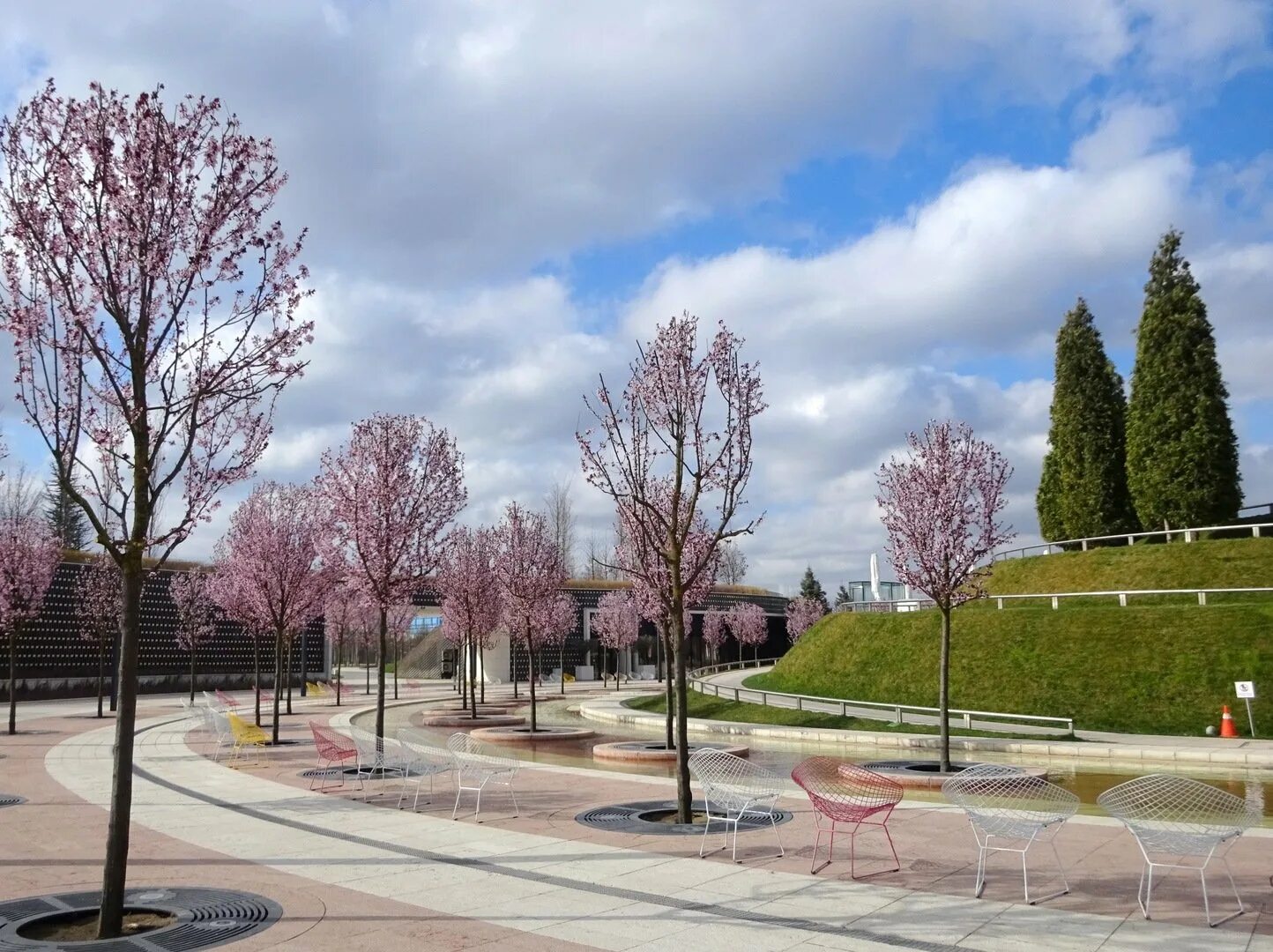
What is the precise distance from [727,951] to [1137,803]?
391 centimetres

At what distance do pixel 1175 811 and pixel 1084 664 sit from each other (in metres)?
18.1

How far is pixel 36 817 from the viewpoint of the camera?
11.4 metres

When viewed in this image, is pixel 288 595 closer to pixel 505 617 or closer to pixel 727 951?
pixel 505 617

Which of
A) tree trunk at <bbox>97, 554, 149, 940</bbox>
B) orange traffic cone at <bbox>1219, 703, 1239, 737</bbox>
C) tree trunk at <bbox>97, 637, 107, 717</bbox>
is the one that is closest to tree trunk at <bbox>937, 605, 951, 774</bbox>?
orange traffic cone at <bbox>1219, 703, 1239, 737</bbox>

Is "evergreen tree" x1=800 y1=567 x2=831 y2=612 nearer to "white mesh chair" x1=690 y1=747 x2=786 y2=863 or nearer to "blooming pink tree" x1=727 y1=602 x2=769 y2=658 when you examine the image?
"blooming pink tree" x1=727 y1=602 x2=769 y2=658

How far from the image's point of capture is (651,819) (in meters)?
11.0

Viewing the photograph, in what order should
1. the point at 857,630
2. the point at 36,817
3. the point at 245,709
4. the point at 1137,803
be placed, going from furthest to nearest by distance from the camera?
the point at 857,630 < the point at 245,709 < the point at 36,817 < the point at 1137,803

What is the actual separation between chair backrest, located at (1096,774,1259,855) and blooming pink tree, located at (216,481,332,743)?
1524cm

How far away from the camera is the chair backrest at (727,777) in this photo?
9398 mm

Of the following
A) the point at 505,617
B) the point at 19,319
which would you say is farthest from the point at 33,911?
the point at 505,617

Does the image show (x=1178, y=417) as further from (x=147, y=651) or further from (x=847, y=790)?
(x=147, y=651)

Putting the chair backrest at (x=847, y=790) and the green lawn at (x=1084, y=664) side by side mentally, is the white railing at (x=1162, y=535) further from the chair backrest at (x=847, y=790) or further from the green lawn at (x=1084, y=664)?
the chair backrest at (x=847, y=790)

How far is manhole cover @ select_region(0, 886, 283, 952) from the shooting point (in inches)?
255

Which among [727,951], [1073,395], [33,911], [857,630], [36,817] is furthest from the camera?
[1073,395]
